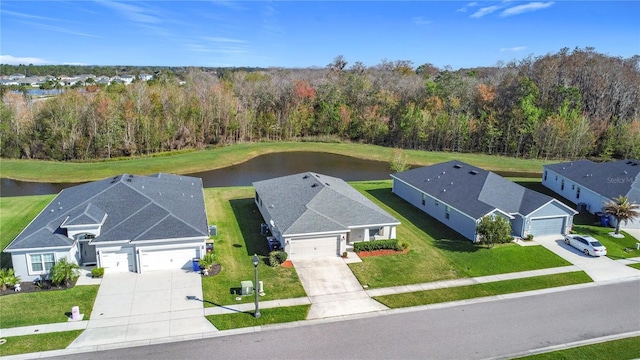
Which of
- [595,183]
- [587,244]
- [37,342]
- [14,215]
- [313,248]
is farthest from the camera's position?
[595,183]

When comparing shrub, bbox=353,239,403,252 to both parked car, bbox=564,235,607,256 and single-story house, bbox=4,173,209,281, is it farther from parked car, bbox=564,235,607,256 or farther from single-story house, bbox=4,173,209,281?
parked car, bbox=564,235,607,256

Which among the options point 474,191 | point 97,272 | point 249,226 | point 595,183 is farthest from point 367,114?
point 97,272

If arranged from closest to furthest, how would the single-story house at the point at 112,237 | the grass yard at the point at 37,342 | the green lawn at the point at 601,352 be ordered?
1. the grass yard at the point at 37,342
2. the green lawn at the point at 601,352
3. the single-story house at the point at 112,237

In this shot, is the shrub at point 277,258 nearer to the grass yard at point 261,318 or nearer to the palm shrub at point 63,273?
the grass yard at point 261,318

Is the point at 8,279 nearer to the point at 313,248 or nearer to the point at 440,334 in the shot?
the point at 313,248

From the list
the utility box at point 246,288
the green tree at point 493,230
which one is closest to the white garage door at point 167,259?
the utility box at point 246,288

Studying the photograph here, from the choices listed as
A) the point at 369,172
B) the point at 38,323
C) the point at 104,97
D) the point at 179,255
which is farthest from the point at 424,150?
the point at 38,323

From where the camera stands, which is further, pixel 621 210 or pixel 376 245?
pixel 621 210
